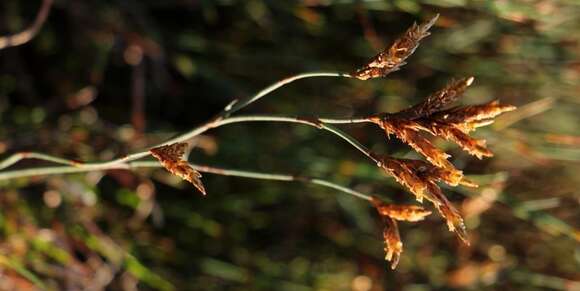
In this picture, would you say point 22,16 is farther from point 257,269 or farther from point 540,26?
point 540,26

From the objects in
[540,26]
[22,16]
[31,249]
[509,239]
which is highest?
[22,16]

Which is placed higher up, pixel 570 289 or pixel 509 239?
pixel 509 239

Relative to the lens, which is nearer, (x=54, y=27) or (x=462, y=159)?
(x=462, y=159)

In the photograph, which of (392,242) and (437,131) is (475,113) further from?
(392,242)

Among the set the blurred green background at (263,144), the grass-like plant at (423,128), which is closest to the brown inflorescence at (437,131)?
the grass-like plant at (423,128)

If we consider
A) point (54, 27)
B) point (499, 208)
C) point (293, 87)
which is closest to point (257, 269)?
point (293, 87)

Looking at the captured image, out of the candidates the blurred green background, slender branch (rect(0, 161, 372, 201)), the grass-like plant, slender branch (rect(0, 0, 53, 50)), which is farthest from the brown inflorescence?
slender branch (rect(0, 0, 53, 50))

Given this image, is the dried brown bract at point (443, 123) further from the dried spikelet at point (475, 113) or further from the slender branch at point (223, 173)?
the slender branch at point (223, 173)
